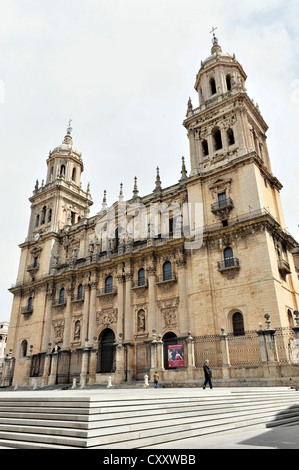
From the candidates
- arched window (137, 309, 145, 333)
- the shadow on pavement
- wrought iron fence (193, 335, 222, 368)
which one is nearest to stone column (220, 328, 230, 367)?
wrought iron fence (193, 335, 222, 368)

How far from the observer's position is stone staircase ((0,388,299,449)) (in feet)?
20.2

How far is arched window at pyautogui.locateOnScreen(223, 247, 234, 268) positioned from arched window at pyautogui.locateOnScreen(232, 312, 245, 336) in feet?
11.5

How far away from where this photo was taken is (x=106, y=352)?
2959 centimetres

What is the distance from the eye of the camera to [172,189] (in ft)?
104

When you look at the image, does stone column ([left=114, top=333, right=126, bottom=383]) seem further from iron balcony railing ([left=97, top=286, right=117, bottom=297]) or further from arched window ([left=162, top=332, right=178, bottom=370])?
iron balcony railing ([left=97, top=286, right=117, bottom=297])

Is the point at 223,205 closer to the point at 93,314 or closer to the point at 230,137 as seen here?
the point at 230,137

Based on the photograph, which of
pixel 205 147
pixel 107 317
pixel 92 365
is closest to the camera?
pixel 92 365

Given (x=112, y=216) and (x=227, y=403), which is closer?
(x=227, y=403)

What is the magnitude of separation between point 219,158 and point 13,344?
2836 cm

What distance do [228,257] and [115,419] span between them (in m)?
19.5

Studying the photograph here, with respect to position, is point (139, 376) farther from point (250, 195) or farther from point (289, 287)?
point (250, 195)

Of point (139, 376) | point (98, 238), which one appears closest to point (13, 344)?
point (98, 238)

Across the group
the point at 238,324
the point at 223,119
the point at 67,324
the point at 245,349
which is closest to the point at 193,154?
the point at 223,119

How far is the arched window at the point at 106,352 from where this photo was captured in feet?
94.8
